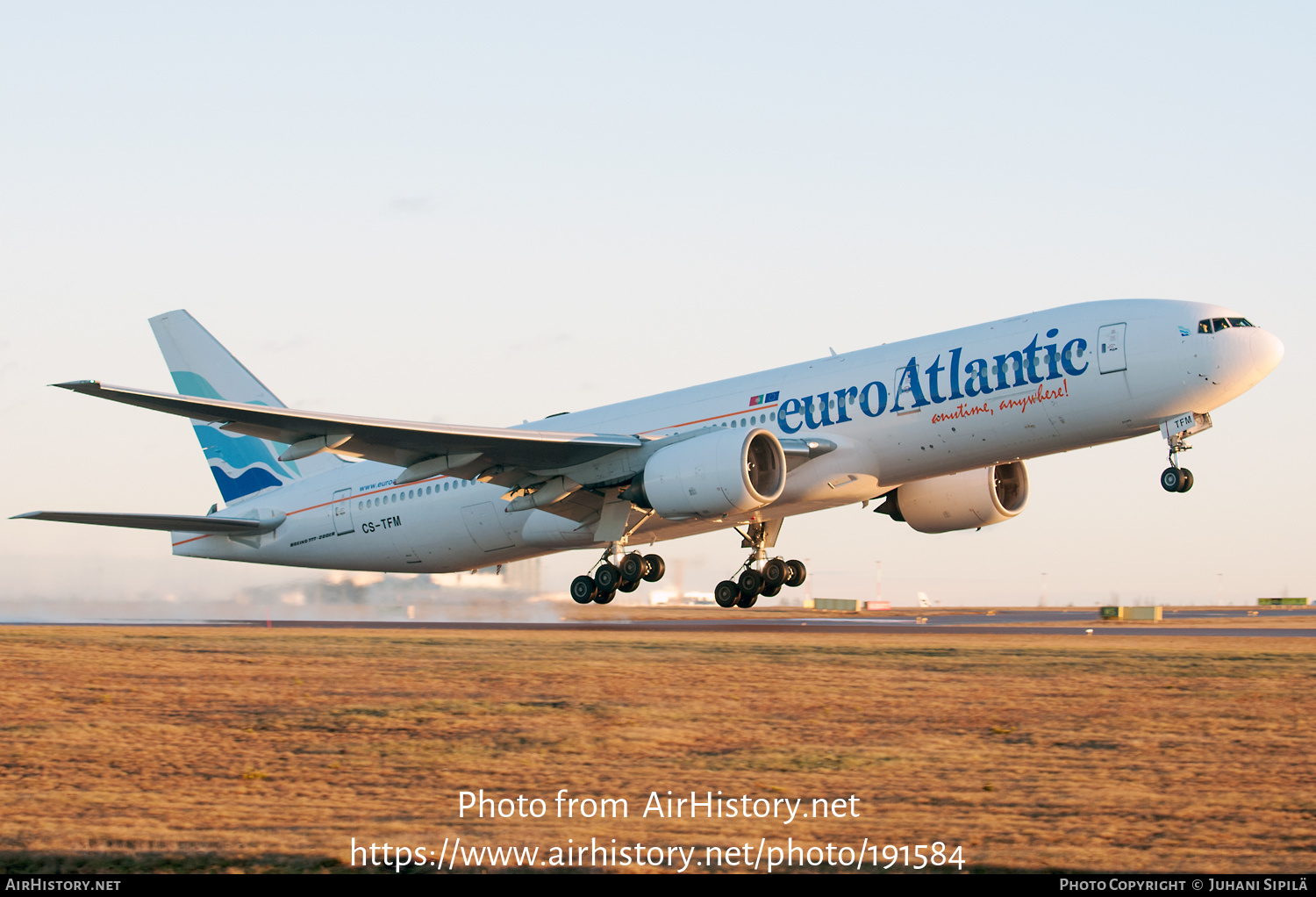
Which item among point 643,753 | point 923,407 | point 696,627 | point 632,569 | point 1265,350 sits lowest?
point 643,753

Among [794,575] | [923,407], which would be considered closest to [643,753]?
[923,407]

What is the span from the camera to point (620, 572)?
3128 centimetres

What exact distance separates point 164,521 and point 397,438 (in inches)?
519

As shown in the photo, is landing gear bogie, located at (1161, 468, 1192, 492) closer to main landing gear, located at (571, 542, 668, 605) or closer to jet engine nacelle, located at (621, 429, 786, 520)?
jet engine nacelle, located at (621, 429, 786, 520)

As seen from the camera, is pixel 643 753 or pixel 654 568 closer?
pixel 643 753

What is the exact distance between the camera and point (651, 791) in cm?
1260

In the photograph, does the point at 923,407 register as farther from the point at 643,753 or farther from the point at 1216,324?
the point at 643,753

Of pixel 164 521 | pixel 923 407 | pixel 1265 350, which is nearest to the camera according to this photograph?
pixel 1265 350

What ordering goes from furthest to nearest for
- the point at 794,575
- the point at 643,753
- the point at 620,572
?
the point at 794,575, the point at 620,572, the point at 643,753
